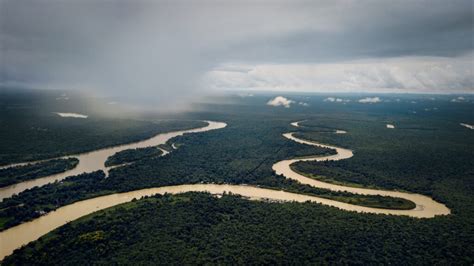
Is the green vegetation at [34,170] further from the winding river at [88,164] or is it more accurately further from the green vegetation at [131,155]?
the green vegetation at [131,155]

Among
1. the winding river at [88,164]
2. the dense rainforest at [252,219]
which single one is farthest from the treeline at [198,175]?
the winding river at [88,164]

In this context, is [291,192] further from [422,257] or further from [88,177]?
[88,177]

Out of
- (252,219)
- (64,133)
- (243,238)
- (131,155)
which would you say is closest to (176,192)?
(252,219)

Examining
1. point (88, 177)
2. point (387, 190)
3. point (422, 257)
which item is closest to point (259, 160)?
point (387, 190)

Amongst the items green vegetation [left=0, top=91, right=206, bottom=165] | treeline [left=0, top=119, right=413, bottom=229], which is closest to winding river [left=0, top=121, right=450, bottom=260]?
treeline [left=0, top=119, right=413, bottom=229]

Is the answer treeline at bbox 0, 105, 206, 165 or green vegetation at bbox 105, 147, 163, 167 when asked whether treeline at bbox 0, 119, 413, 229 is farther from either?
treeline at bbox 0, 105, 206, 165
